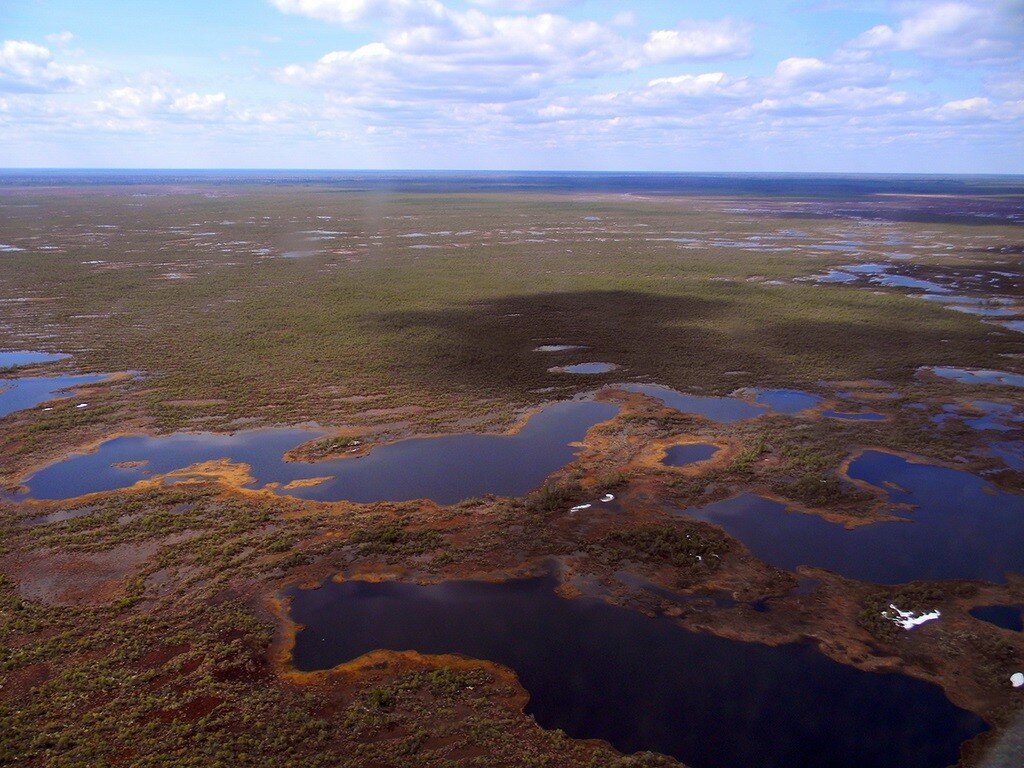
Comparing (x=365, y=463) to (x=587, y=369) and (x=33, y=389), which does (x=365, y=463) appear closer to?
(x=587, y=369)

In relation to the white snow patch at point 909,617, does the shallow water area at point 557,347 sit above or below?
above

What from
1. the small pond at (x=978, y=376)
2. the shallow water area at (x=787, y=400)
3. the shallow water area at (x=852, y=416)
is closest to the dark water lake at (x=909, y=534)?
the shallow water area at (x=852, y=416)

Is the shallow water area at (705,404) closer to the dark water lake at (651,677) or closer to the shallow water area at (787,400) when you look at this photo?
the shallow water area at (787,400)

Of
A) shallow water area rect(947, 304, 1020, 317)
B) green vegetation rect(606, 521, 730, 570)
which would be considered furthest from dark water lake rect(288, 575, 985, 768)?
shallow water area rect(947, 304, 1020, 317)

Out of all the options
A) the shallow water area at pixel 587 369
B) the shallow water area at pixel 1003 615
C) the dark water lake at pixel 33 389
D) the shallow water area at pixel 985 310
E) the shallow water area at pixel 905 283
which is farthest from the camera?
the shallow water area at pixel 905 283

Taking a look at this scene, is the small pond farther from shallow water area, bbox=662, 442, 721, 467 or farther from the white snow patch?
the white snow patch

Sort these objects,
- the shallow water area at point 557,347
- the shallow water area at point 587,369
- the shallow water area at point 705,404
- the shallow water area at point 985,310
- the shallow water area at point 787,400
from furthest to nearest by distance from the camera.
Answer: the shallow water area at point 985,310
the shallow water area at point 557,347
the shallow water area at point 587,369
the shallow water area at point 787,400
the shallow water area at point 705,404

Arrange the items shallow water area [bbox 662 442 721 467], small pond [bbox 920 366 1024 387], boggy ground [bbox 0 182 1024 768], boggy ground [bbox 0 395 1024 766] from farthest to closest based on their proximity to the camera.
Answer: small pond [bbox 920 366 1024 387], shallow water area [bbox 662 442 721 467], boggy ground [bbox 0 182 1024 768], boggy ground [bbox 0 395 1024 766]
